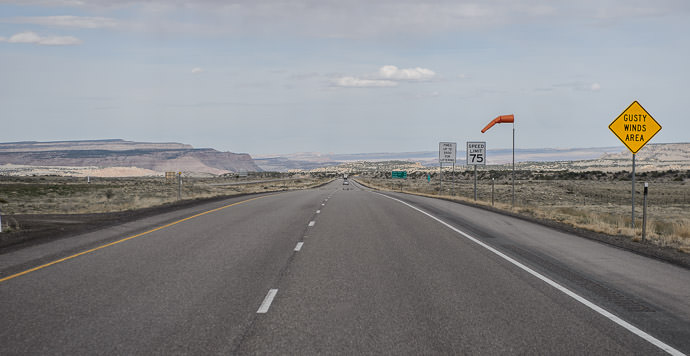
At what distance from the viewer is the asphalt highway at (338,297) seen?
19.2 feet

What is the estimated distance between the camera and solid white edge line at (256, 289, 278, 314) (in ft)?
23.2

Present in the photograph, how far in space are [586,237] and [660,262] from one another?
14.2 feet

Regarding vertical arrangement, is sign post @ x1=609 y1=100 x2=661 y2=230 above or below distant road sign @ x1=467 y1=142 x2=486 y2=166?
above

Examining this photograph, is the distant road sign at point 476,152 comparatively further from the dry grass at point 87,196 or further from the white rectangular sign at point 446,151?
the dry grass at point 87,196

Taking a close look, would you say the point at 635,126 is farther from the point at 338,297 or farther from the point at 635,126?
the point at 338,297

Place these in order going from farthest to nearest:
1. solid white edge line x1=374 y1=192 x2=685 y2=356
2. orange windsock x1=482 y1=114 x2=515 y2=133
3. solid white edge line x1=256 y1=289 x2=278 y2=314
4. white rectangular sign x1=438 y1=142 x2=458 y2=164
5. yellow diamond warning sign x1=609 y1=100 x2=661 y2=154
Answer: white rectangular sign x1=438 y1=142 x2=458 y2=164 < orange windsock x1=482 y1=114 x2=515 y2=133 < yellow diamond warning sign x1=609 y1=100 x2=661 y2=154 < solid white edge line x1=256 y1=289 x2=278 y2=314 < solid white edge line x1=374 y1=192 x2=685 y2=356

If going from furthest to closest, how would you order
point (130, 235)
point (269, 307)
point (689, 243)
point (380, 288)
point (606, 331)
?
point (130, 235) → point (689, 243) → point (380, 288) → point (269, 307) → point (606, 331)

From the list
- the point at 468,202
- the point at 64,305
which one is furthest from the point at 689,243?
the point at 468,202

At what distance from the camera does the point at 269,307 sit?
725 cm

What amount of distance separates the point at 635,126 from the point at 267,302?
13949 millimetres

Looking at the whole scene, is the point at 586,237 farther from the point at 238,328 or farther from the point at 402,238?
the point at 238,328

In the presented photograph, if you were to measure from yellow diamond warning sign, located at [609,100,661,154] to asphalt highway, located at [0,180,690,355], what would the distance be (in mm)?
4601

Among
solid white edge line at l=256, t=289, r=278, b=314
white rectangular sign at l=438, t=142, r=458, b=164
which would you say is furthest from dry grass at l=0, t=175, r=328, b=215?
solid white edge line at l=256, t=289, r=278, b=314

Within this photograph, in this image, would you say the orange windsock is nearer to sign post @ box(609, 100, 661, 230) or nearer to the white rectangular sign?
sign post @ box(609, 100, 661, 230)
